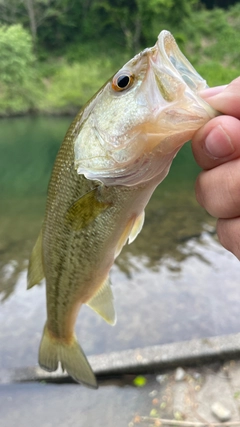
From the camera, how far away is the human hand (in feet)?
3.83

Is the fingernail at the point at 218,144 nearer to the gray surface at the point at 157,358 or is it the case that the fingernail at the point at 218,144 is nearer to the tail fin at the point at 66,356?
the tail fin at the point at 66,356

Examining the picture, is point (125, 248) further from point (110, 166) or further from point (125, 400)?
point (110, 166)

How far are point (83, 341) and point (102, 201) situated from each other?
318 cm

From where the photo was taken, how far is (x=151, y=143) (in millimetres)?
1228

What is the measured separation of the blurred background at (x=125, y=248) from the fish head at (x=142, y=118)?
3.24 m

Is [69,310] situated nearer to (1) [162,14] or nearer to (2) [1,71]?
(2) [1,71]

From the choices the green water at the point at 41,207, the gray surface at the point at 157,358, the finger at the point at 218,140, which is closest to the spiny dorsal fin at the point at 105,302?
the finger at the point at 218,140

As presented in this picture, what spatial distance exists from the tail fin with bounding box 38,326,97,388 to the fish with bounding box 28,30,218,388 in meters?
0.29

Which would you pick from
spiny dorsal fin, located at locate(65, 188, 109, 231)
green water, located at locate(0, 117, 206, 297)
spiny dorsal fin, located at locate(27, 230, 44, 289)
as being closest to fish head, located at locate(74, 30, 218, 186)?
spiny dorsal fin, located at locate(65, 188, 109, 231)

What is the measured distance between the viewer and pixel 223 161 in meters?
1.30

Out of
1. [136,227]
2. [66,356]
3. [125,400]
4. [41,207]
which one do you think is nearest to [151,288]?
[125,400]

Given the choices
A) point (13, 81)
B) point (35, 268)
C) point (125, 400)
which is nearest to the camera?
point (35, 268)

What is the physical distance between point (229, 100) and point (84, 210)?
742mm

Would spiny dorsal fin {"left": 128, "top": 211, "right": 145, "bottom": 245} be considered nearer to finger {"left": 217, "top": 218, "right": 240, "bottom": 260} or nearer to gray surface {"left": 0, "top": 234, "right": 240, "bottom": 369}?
finger {"left": 217, "top": 218, "right": 240, "bottom": 260}
